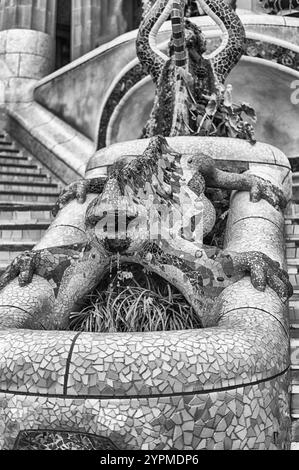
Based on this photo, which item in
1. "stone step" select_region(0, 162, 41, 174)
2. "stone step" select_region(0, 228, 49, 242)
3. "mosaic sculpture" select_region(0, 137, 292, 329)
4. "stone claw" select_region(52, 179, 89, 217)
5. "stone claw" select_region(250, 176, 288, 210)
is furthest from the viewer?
"stone step" select_region(0, 162, 41, 174)

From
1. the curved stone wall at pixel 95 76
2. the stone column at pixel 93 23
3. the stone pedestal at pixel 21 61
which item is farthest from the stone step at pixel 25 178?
the stone column at pixel 93 23

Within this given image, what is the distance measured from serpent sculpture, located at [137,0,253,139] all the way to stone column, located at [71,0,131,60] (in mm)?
9216

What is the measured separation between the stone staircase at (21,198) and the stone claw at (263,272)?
2503 mm

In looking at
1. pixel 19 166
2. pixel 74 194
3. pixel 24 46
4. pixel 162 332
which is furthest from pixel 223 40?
pixel 24 46

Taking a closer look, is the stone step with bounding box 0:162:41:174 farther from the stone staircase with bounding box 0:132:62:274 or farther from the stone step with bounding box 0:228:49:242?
the stone step with bounding box 0:228:49:242

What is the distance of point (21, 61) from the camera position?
45.1ft

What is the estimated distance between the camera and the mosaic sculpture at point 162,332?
94.0 inches

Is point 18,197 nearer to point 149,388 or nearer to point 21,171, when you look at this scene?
point 21,171

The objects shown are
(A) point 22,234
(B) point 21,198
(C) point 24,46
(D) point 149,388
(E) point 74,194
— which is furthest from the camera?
(C) point 24,46

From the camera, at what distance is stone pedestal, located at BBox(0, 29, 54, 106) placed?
44.0ft

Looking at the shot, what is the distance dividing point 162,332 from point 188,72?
366 cm

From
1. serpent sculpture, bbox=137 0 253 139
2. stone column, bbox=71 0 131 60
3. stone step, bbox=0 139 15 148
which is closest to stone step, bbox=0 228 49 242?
serpent sculpture, bbox=137 0 253 139

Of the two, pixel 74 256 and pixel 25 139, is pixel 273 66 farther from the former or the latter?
pixel 74 256

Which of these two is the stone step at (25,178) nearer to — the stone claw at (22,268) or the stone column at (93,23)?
the stone column at (93,23)
